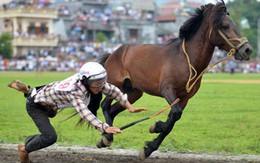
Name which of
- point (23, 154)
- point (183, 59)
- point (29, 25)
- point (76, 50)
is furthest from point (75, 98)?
point (29, 25)

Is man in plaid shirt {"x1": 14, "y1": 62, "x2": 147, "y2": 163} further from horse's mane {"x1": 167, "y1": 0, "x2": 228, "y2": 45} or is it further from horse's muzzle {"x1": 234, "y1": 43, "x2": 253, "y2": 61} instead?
horse's mane {"x1": 167, "y1": 0, "x2": 228, "y2": 45}

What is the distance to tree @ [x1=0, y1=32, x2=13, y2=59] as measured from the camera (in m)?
59.1

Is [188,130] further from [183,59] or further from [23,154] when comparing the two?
[23,154]

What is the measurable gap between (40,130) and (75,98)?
0.89 metres

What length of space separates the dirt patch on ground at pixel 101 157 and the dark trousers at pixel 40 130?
0.66m

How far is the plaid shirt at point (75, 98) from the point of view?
755 centimetres

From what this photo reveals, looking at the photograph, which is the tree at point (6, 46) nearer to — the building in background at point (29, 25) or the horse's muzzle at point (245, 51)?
the building in background at point (29, 25)

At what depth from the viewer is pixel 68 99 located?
308 inches

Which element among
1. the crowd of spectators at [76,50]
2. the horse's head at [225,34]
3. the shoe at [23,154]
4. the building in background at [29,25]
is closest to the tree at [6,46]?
the crowd of spectators at [76,50]

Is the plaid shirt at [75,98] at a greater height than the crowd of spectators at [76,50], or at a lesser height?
greater

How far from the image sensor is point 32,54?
62.2 metres

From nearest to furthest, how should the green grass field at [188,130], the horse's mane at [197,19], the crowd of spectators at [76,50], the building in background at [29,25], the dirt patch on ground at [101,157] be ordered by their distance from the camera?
the dirt patch on ground at [101,157] < the horse's mane at [197,19] < the green grass field at [188,130] < the crowd of spectators at [76,50] < the building in background at [29,25]

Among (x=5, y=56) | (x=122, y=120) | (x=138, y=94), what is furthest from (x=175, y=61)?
(x=5, y=56)

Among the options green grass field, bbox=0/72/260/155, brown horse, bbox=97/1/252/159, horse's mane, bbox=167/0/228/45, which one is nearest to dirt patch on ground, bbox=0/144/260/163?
brown horse, bbox=97/1/252/159
